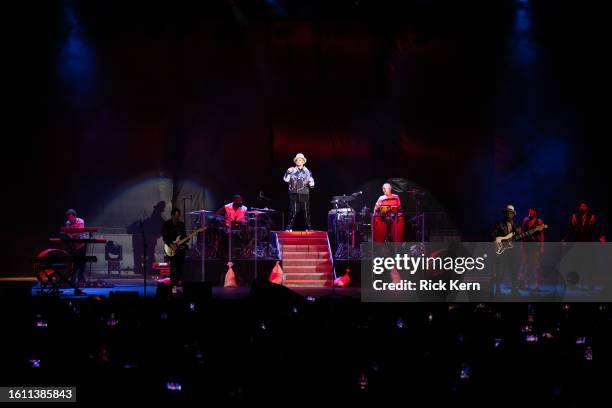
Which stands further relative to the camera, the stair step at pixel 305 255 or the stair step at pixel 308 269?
the stair step at pixel 305 255

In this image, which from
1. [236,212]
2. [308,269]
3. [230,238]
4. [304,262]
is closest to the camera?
[230,238]

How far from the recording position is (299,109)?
18359mm

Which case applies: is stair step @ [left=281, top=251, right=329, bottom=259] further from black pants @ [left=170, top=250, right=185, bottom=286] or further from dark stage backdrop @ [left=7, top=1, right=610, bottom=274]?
black pants @ [left=170, top=250, right=185, bottom=286]

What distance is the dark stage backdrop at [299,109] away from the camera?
16.7 m

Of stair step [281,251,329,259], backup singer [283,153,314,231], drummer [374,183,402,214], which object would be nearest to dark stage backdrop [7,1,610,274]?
backup singer [283,153,314,231]

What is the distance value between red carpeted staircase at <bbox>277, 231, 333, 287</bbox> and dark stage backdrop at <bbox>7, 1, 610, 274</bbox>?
2.64 meters

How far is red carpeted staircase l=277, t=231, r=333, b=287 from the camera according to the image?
14984mm

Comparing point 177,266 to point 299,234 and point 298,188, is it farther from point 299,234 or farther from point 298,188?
point 298,188

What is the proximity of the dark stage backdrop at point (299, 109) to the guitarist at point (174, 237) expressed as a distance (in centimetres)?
471

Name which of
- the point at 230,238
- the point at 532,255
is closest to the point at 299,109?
the point at 230,238

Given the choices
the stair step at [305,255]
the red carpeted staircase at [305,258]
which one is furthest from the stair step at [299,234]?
the stair step at [305,255]

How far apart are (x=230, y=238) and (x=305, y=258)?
70.8 inches

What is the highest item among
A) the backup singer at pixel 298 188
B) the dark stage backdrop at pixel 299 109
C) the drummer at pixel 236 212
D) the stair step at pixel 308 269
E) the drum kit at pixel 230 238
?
the dark stage backdrop at pixel 299 109

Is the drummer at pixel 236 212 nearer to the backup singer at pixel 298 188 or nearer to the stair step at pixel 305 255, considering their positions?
the stair step at pixel 305 255
